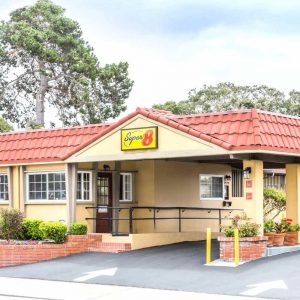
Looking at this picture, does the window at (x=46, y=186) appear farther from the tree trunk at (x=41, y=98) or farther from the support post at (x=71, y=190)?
the tree trunk at (x=41, y=98)

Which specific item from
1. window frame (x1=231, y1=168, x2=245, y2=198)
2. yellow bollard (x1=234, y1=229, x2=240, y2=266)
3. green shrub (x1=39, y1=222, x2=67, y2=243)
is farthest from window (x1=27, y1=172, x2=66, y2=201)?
yellow bollard (x1=234, y1=229, x2=240, y2=266)

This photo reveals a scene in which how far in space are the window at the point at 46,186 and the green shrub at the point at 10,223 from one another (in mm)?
1918

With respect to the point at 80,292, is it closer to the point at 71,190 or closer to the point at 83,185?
the point at 71,190

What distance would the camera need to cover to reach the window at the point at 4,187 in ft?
93.8

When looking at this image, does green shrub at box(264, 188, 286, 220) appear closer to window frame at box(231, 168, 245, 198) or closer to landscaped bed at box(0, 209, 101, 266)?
window frame at box(231, 168, 245, 198)

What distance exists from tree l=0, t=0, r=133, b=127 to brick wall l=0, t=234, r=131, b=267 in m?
29.1

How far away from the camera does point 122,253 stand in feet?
78.2

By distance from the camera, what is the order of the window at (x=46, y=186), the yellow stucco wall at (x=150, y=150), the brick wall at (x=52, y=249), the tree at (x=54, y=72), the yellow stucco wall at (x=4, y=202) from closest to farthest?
the yellow stucco wall at (x=150, y=150) → the brick wall at (x=52, y=249) → the window at (x=46, y=186) → the yellow stucco wall at (x=4, y=202) → the tree at (x=54, y=72)

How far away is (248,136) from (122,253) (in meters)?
5.71

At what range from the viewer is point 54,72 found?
5641cm

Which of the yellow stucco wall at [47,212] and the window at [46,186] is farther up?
the window at [46,186]

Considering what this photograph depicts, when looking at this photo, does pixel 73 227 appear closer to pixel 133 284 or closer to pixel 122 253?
pixel 122 253

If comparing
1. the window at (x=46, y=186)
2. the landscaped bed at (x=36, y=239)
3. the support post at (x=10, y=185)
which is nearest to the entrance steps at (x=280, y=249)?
the landscaped bed at (x=36, y=239)

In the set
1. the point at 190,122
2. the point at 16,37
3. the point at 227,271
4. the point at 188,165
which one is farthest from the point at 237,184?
the point at 16,37
